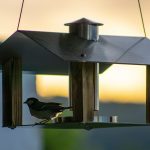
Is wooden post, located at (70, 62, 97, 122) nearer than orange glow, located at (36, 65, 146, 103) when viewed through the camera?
Yes

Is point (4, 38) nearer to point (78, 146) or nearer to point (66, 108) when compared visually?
point (66, 108)

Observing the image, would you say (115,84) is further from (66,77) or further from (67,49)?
(67,49)

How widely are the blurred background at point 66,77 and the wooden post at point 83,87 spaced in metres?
→ 0.10

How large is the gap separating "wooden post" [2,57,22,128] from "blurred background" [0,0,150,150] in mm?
54

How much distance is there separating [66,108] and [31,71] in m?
0.40

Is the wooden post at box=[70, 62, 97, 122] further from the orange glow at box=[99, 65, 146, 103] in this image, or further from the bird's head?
the orange glow at box=[99, 65, 146, 103]

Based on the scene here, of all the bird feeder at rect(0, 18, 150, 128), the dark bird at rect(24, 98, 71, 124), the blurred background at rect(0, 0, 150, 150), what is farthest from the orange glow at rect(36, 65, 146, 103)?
the dark bird at rect(24, 98, 71, 124)

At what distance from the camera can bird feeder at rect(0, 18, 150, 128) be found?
3.47m

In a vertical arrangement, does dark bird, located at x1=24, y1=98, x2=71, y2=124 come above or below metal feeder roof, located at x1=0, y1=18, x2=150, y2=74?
below

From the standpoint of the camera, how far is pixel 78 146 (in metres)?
5.72

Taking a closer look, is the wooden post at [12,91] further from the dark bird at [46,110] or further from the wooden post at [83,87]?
the wooden post at [83,87]

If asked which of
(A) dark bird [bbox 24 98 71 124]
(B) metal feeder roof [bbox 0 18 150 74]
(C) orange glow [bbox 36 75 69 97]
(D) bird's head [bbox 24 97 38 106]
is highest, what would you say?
(B) metal feeder roof [bbox 0 18 150 74]

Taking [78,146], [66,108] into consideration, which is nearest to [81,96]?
[66,108]

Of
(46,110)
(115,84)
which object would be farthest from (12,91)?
(115,84)
